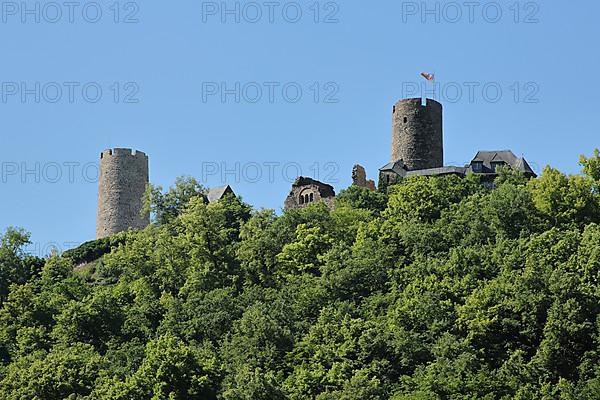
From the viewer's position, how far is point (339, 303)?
2092 inches

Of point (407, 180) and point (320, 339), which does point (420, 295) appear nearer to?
point (320, 339)

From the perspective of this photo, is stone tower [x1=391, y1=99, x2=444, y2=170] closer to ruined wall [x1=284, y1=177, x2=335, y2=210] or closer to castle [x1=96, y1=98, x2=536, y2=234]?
castle [x1=96, y1=98, x2=536, y2=234]

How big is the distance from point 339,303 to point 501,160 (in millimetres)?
19379

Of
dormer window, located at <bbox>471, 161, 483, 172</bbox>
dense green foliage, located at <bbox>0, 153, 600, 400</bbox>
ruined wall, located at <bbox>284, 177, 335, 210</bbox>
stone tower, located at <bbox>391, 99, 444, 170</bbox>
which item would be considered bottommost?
dense green foliage, located at <bbox>0, 153, 600, 400</bbox>

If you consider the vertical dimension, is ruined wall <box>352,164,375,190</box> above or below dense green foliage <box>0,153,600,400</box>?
above

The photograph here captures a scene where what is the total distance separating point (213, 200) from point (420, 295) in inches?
1009

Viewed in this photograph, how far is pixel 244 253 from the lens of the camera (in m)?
60.9

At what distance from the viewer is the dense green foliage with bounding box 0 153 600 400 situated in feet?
153

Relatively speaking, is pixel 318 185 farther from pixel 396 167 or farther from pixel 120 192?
pixel 120 192

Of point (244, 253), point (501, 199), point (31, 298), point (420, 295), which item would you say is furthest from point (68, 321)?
point (501, 199)

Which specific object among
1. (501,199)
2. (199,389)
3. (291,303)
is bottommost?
(199,389)

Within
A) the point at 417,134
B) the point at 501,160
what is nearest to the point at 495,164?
the point at 501,160

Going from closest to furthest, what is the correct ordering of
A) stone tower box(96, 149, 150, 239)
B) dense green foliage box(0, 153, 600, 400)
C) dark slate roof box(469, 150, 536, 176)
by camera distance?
dense green foliage box(0, 153, 600, 400), dark slate roof box(469, 150, 536, 176), stone tower box(96, 149, 150, 239)

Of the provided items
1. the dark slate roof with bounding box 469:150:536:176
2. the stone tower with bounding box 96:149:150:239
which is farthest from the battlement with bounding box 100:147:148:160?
the dark slate roof with bounding box 469:150:536:176
